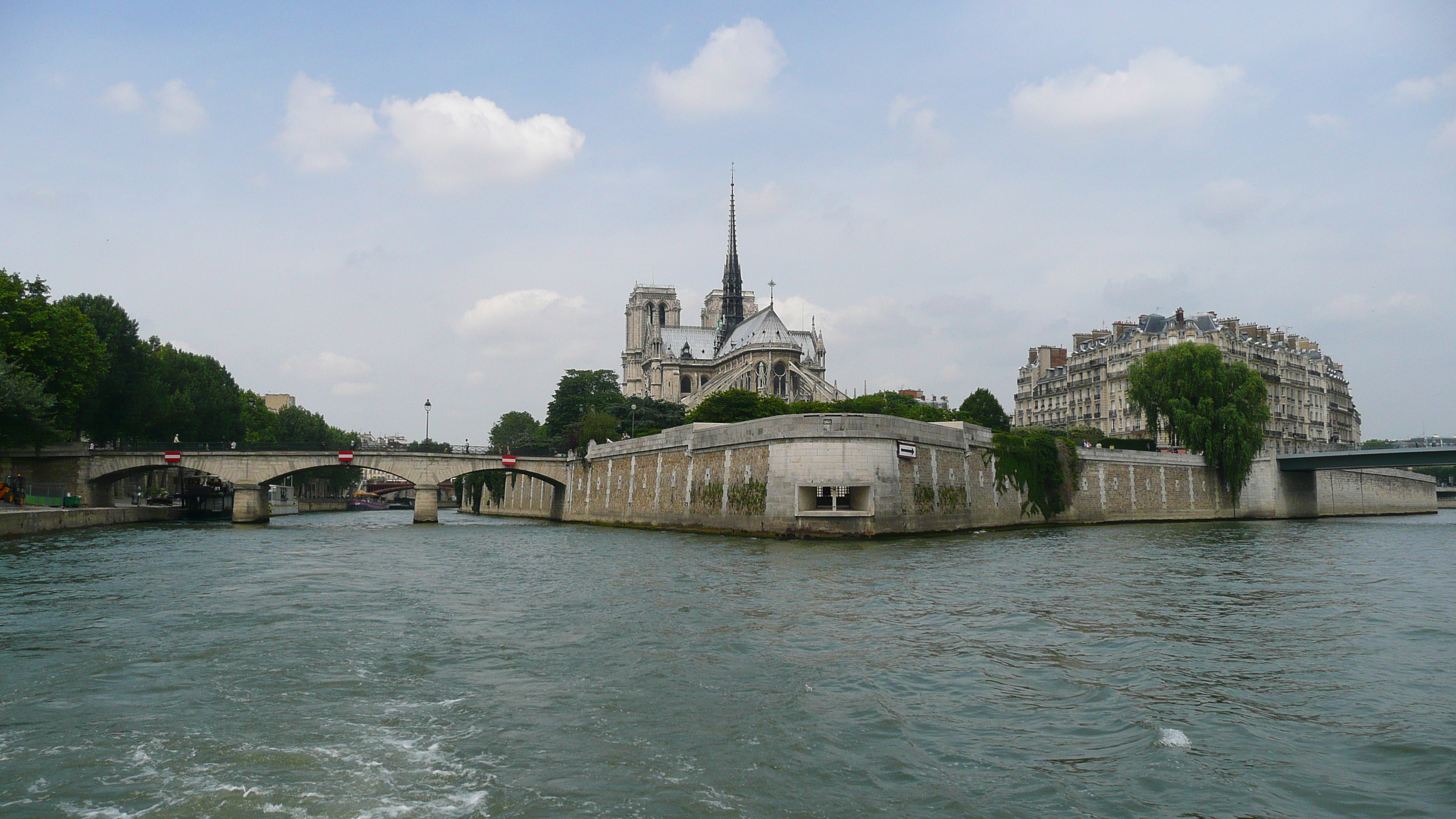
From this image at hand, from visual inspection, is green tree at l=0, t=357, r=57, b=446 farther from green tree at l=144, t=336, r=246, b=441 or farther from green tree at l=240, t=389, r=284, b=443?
green tree at l=240, t=389, r=284, b=443

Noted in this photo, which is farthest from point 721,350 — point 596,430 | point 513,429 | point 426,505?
point 426,505

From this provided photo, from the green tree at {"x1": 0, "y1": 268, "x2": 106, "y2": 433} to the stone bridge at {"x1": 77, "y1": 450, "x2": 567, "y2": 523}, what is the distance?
11.0 ft

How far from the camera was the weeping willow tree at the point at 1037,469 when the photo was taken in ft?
151

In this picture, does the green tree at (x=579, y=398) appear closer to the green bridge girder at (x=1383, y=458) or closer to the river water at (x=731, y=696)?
the green bridge girder at (x=1383, y=458)

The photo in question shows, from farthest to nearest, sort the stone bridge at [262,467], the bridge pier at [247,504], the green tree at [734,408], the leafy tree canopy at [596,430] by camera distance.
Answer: the leafy tree canopy at [596,430]
the green tree at [734,408]
the bridge pier at [247,504]
the stone bridge at [262,467]

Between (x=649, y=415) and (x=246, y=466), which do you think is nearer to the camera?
(x=246, y=466)

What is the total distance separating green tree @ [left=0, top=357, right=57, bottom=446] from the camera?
3769cm

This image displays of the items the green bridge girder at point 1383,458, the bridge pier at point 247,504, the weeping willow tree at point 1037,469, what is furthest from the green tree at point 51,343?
the green bridge girder at point 1383,458

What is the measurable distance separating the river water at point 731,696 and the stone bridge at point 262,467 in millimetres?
32617

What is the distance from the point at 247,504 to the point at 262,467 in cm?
243

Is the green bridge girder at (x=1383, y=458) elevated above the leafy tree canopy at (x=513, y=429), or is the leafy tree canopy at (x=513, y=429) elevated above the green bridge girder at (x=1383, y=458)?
the leafy tree canopy at (x=513, y=429)

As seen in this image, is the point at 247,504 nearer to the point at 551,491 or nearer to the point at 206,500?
the point at 206,500

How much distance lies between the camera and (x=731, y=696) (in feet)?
33.9

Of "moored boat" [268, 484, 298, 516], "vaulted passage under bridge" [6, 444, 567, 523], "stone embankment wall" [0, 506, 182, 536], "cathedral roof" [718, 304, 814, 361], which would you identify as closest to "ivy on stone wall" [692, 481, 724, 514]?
"vaulted passage under bridge" [6, 444, 567, 523]
